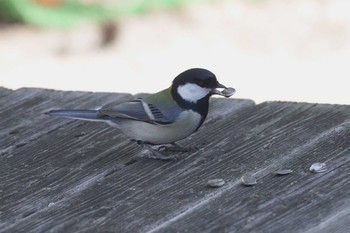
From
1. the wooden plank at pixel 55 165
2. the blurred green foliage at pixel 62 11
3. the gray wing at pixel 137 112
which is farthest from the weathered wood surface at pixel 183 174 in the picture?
the blurred green foliage at pixel 62 11

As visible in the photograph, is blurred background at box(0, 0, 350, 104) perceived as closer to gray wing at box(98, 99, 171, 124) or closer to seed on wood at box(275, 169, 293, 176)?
gray wing at box(98, 99, 171, 124)

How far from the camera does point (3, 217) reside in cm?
302

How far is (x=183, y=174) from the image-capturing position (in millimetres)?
3293

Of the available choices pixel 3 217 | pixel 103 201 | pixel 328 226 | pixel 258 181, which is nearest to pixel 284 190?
pixel 258 181

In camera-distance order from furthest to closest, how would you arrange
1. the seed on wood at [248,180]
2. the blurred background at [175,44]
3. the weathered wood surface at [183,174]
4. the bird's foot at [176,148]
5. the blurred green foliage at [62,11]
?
the blurred green foliage at [62,11]
the blurred background at [175,44]
the bird's foot at [176,148]
the seed on wood at [248,180]
the weathered wood surface at [183,174]

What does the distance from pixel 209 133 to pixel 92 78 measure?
5223mm

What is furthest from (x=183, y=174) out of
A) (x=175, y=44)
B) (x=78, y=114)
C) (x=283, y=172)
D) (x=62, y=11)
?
(x=62, y=11)

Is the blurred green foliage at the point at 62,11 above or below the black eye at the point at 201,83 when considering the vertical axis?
above

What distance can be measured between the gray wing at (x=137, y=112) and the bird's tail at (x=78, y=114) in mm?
23

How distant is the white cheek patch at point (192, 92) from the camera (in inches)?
146

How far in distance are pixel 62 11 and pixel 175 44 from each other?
1231mm

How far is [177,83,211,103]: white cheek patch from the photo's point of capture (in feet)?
12.2

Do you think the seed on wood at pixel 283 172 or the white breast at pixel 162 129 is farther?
the white breast at pixel 162 129

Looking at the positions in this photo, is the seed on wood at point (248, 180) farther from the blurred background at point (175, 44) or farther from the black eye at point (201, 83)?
the blurred background at point (175, 44)
